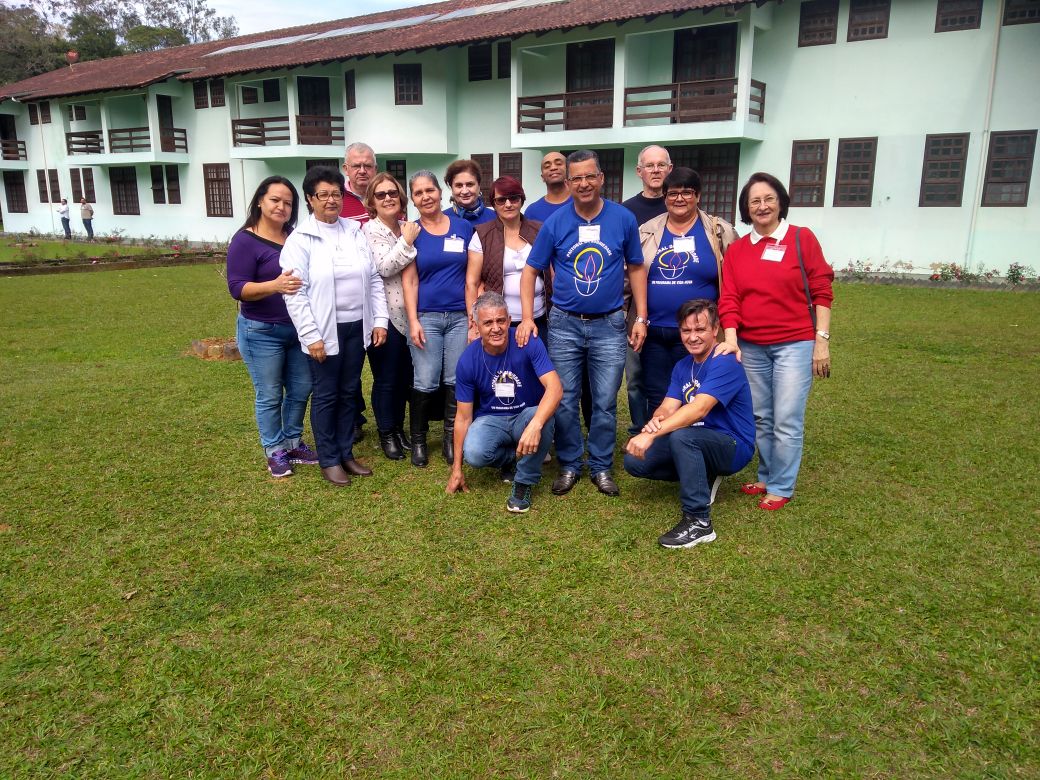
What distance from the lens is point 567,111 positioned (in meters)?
19.6

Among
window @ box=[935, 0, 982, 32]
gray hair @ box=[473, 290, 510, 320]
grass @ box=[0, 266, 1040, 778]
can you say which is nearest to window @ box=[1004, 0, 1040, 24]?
window @ box=[935, 0, 982, 32]

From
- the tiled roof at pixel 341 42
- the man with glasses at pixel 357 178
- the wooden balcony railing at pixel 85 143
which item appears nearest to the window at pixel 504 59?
the tiled roof at pixel 341 42

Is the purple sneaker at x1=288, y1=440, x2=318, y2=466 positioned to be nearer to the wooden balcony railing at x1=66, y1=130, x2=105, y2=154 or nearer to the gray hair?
the gray hair

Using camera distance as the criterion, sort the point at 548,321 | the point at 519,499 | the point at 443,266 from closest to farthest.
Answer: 1. the point at 519,499
2. the point at 548,321
3. the point at 443,266

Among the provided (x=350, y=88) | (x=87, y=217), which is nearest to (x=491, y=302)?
(x=350, y=88)

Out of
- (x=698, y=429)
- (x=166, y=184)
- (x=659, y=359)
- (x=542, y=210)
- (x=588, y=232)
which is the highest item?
(x=166, y=184)

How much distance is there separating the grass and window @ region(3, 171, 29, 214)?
121 feet

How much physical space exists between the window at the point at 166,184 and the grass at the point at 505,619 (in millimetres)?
26615

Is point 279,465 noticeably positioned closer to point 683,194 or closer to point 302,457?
point 302,457

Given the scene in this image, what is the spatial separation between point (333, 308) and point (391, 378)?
2.77 feet

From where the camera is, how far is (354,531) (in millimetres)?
4129

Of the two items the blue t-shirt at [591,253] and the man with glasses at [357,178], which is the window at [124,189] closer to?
the man with glasses at [357,178]

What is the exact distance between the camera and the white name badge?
14.2ft

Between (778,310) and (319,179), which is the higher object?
(319,179)
